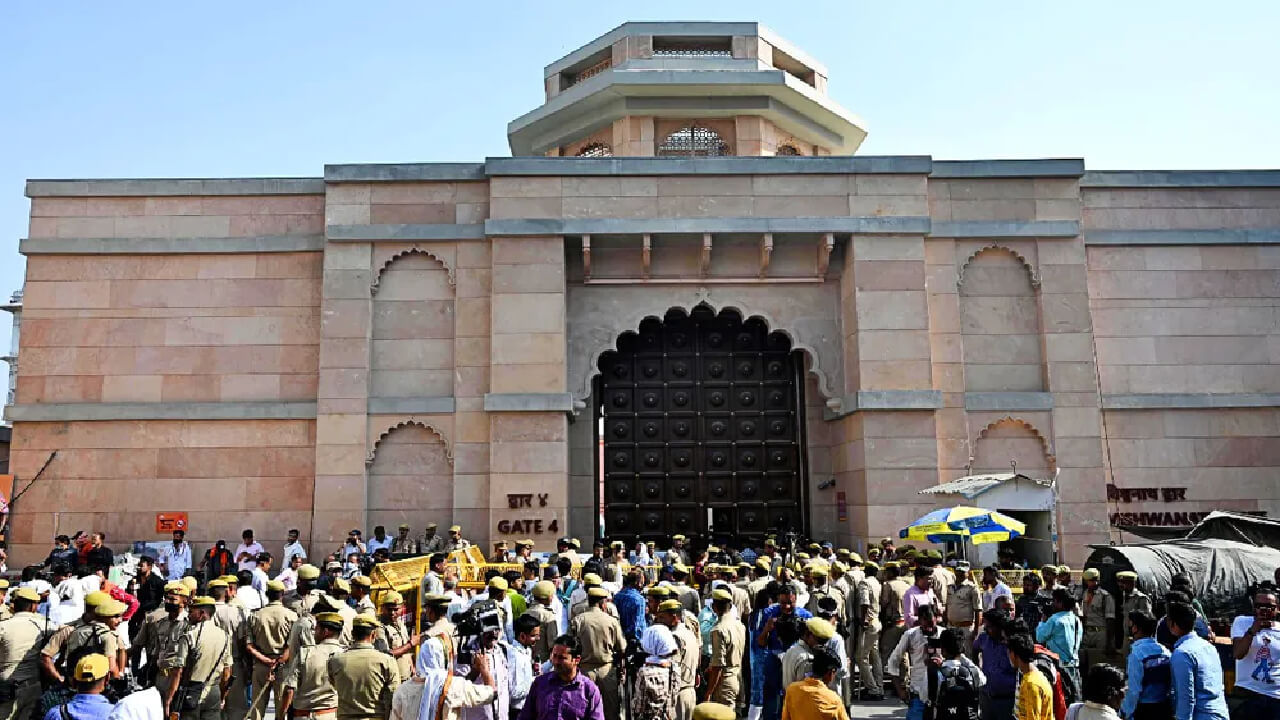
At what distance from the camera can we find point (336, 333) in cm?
1777

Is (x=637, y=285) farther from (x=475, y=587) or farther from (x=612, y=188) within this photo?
(x=475, y=587)

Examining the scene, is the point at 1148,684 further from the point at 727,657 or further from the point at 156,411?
the point at 156,411

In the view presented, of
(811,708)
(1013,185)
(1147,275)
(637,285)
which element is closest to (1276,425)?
(1147,275)

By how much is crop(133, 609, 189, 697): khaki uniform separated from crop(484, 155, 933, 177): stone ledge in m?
11.3

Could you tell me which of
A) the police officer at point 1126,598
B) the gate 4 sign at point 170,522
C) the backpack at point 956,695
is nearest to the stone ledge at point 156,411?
the gate 4 sign at point 170,522

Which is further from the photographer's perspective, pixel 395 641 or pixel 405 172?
pixel 405 172

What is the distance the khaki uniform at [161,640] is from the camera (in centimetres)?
795

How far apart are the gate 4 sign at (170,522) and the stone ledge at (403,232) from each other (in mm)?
5582

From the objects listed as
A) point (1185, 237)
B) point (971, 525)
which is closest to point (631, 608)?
point (971, 525)

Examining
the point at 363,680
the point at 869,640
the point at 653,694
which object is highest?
the point at 363,680

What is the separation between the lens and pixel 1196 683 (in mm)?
6379

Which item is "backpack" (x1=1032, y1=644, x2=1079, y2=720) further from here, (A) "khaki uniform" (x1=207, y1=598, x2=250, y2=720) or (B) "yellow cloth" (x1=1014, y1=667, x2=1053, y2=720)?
(A) "khaki uniform" (x1=207, y1=598, x2=250, y2=720)

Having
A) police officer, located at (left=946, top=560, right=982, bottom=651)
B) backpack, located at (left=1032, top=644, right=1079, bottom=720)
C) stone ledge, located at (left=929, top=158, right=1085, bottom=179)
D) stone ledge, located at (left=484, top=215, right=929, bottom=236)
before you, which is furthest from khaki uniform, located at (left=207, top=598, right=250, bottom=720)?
stone ledge, located at (left=929, top=158, right=1085, bottom=179)

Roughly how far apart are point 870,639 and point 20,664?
8.01 meters
